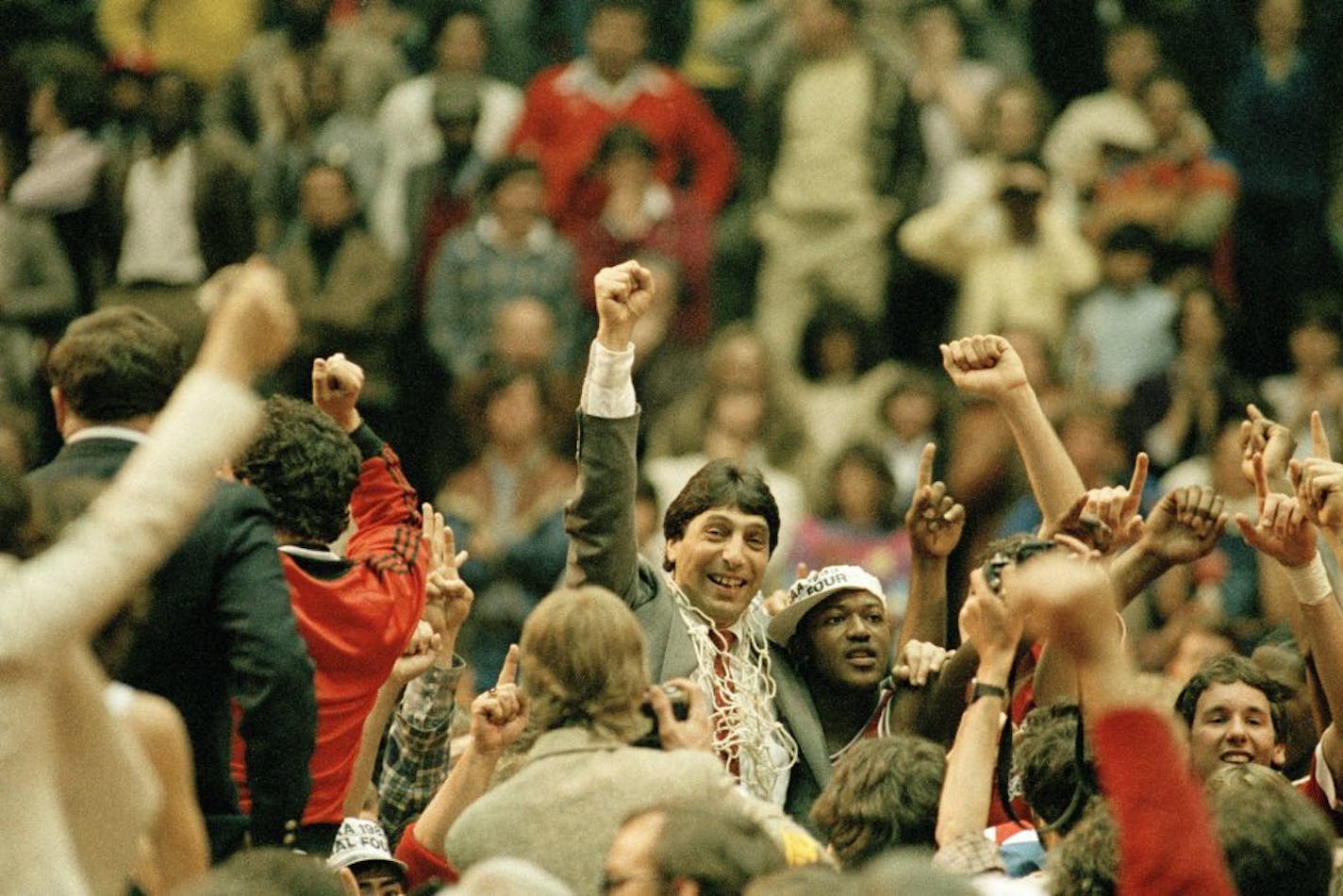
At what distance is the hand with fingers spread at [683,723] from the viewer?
4402 mm

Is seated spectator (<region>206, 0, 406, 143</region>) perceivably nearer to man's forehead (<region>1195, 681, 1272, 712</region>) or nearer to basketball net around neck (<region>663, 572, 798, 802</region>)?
basketball net around neck (<region>663, 572, 798, 802</region>)

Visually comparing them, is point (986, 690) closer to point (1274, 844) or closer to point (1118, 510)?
point (1274, 844)

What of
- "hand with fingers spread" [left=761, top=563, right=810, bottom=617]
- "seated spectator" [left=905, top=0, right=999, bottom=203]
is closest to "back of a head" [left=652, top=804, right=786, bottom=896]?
"hand with fingers spread" [left=761, top=563, right=810, bottom=617]

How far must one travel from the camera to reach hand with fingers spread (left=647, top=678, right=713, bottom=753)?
14.4 feet

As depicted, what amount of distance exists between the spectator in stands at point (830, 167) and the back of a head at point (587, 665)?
23.2 ft

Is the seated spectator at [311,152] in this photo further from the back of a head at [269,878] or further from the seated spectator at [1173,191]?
the back of a head at [269,878]

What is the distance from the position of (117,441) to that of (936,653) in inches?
74.5

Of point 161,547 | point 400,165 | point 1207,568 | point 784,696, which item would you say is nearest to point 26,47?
point 400,165

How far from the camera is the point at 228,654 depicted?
4539 mm

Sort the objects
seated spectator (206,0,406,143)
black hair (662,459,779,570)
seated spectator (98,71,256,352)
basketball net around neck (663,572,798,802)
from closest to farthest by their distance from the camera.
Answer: basketball net around neck (663,572,798,802), black hair (662,459,779,570), seated spectator (98,71,256,352), seated spectator (206,0,406,143)

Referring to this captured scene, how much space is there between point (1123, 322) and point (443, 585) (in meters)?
5.94

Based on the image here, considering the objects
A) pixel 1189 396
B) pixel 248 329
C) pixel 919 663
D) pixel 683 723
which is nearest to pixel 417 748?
pixel 919 663

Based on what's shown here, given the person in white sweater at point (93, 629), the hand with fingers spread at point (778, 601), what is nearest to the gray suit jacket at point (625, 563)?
the hand with fingers spread at point (778, 601)

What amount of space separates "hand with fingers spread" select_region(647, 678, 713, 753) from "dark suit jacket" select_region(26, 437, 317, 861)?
2.07 feet
